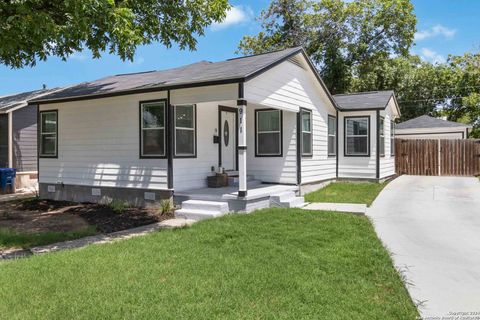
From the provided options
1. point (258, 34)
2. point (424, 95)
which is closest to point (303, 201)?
point (258, 34)

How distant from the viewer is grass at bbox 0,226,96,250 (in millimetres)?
6457

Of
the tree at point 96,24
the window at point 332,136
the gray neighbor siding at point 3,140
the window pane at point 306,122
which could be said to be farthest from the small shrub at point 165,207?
the gray neighbor siding at point 3,140

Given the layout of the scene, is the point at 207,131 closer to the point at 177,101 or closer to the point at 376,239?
the point at 177,101

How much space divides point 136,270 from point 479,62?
33705 millimetres

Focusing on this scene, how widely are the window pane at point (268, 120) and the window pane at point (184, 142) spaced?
2.71 meters

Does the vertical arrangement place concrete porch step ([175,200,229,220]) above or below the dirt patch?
above

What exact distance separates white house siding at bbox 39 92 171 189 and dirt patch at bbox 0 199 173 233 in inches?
33.8

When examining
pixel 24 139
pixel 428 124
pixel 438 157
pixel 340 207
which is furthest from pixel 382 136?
pixel 24 139

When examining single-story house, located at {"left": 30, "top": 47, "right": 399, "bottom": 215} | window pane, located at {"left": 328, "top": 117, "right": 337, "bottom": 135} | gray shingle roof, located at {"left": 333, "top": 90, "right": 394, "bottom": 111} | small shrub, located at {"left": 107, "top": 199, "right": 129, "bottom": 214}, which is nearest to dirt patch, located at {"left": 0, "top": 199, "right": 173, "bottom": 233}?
small shrub, located at {"left": 107, "top": 199, "right": 129, "bottom": 214}

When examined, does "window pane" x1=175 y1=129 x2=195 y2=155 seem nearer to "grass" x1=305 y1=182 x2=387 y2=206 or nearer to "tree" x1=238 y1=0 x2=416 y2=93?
"grass" x1=305 y1=182 x2=387 y2=206

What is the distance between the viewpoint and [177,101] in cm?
946

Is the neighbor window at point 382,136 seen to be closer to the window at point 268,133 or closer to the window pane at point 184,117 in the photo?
the window at point 268,133

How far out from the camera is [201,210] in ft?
29.0

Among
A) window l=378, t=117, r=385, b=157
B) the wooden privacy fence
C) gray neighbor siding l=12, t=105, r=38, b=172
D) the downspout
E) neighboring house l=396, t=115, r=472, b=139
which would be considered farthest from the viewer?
neighboring house l=396, t=115, r=472, b=139
